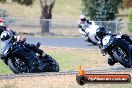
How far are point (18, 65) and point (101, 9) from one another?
1195 inches

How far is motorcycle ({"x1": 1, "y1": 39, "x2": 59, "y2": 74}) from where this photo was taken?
56.7ft

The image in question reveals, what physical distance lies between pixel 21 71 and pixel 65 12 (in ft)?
150

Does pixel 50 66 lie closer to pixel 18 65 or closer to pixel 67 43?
pixel 18 65

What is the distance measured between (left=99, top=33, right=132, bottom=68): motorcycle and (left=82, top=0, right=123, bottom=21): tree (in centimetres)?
2750

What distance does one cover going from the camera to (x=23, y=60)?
17.6 m

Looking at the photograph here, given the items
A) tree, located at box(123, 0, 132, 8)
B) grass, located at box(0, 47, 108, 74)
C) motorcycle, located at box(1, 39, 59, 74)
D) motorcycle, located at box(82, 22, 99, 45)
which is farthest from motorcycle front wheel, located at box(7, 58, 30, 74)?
tree, located at box(123, 0, 132, 8)

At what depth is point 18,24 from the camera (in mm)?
43438

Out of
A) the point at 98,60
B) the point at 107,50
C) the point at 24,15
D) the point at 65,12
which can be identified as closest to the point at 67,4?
the point at 65,12

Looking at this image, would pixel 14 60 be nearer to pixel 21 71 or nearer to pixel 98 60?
pixel 21 71

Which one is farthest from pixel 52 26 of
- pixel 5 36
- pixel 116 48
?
pixel 5 36

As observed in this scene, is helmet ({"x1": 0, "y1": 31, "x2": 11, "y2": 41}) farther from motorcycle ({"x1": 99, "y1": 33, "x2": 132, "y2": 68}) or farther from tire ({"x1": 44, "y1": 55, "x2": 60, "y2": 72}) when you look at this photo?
motorcycle ({"x1": 99, "y1": 33, "x2": 132, "y2": 68})

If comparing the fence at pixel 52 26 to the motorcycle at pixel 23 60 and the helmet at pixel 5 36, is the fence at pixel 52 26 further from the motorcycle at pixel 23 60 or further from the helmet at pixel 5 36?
the helmet at pixel 5 36

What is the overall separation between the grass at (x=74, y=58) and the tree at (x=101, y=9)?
19096 mm

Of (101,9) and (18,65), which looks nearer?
(18,65)
